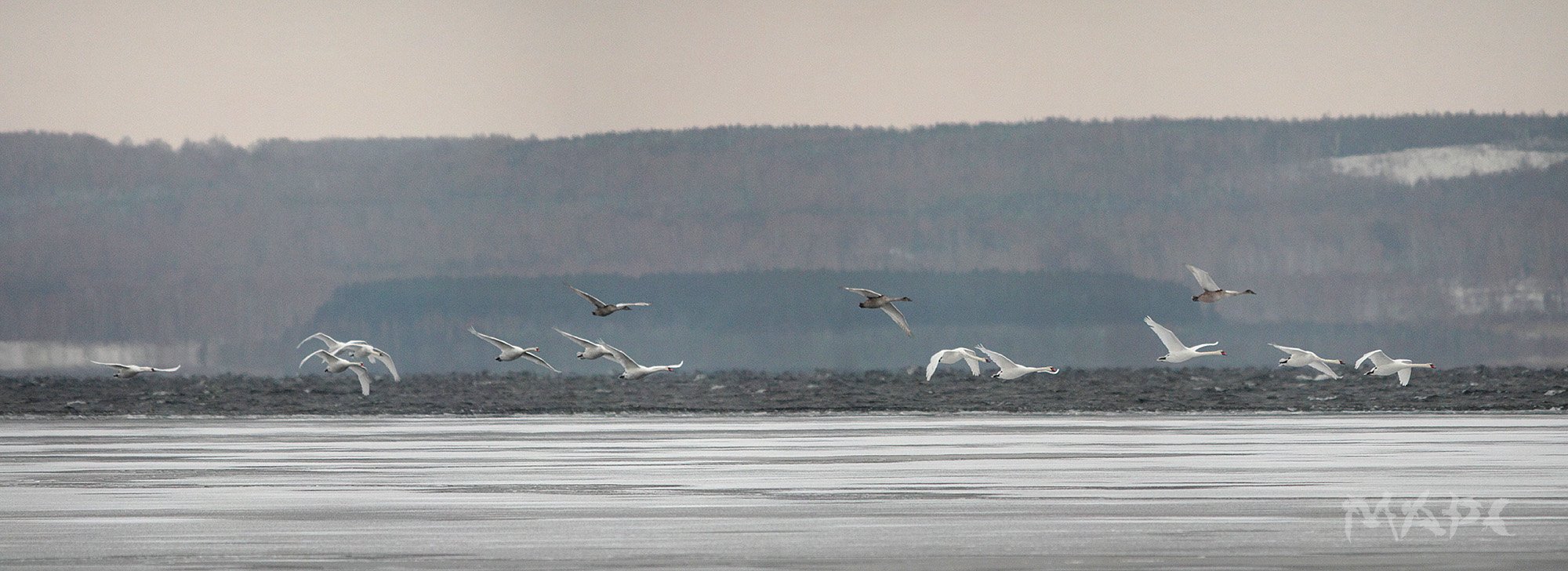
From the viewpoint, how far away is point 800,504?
92.0 feet

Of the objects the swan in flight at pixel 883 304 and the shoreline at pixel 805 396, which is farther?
the shoreline at pixel 805 396

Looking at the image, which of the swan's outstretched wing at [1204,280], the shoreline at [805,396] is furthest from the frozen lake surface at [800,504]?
the shoreline at [805,396]

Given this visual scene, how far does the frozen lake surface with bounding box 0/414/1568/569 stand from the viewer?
21.4m

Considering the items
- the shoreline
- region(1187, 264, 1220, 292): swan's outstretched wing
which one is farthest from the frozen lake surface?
the shoreline

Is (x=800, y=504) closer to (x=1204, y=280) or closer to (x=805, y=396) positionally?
(x=1204, y=280)

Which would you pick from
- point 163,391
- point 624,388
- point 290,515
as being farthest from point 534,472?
point 163,391

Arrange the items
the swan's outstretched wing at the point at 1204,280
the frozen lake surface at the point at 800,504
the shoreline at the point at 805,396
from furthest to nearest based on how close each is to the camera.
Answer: the shoreline at the point at 805,396 < the swan's outstretched wing at the point at 1204,280 < the frozen lake surface at the point at 800,504

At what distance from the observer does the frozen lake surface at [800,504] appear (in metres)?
21.4

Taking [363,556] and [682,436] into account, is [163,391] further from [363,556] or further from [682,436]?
[363,556]

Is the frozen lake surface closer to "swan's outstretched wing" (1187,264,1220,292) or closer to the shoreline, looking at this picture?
"swan's outstretched wing" (1187,264,1220,292)

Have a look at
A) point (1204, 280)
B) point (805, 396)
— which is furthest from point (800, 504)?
point (805, 396)

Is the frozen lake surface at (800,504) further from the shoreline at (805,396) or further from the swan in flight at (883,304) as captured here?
the shoreline at (805,396)

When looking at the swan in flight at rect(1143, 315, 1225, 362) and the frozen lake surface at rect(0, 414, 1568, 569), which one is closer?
the frozen lake surface at rect(0, 414, 1568, 569)

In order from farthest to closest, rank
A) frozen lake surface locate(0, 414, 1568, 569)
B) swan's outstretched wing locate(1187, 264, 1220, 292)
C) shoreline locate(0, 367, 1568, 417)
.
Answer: shoreline locate(0, 367, 1568, 417)
swan's outstretched wing locate(1187, 264, 1220, 292)
frozen lake surface locate(0, 414, 1568, 569)
